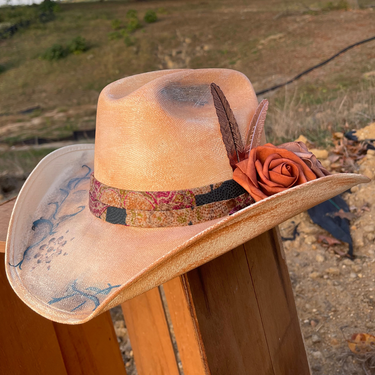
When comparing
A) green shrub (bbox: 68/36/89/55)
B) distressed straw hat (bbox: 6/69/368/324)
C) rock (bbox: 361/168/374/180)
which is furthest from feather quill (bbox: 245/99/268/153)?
green shrub (bbox: 68/36/89/55)

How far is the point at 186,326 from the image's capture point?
1277 millimetres

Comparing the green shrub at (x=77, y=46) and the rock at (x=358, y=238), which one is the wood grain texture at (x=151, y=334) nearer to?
the rock at (x=358, y=238)

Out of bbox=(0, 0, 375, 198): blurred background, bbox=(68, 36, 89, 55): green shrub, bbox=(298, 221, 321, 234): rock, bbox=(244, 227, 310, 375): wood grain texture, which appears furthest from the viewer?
bbox=(68, 36, 89, 55): green shrub

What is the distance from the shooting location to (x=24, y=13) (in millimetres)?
18766

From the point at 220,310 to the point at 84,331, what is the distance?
31.9 inches

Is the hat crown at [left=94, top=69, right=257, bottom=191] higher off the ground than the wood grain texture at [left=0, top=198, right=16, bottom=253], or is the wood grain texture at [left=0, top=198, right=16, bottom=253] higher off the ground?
the hat crown at [left=94, top=69, right=257, bottom=191]

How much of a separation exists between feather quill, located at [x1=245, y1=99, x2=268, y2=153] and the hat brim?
0.27 metres

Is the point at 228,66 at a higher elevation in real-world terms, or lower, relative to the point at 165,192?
lower

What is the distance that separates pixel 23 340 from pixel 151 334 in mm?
540

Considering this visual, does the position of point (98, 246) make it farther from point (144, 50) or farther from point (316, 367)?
point (144, 50)

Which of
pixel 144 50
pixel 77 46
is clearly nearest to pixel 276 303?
pixel 144 50

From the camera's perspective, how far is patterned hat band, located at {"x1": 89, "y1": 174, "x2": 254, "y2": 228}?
1.15 m

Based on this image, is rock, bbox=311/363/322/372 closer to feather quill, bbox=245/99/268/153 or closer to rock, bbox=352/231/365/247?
rock, bbox=352/231/365/247

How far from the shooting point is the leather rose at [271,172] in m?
1.08
